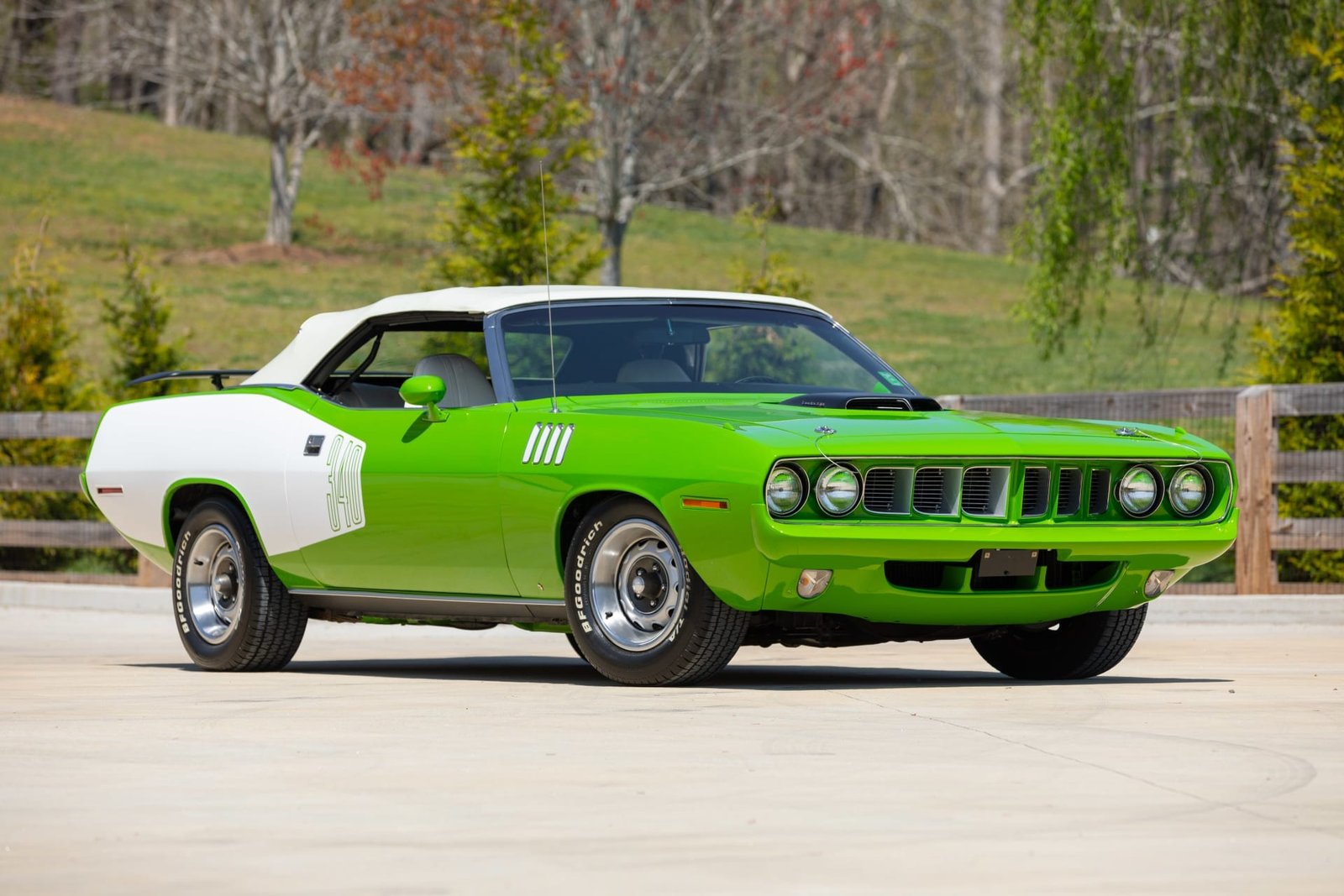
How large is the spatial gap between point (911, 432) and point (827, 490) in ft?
1.42

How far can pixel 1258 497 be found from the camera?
1384 cm

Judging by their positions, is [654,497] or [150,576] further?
[150,576]

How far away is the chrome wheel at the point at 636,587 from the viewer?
7.93 metres

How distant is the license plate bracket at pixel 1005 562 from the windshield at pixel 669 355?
136 cm

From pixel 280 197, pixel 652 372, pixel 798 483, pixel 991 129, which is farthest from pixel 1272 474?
pixel 991 129

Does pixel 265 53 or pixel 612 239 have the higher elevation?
pixel 265 53

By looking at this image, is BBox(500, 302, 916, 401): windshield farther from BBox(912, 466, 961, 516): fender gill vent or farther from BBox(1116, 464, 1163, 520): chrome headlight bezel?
BBox(1116, 464, 1163, 520): chrome headlight bezel

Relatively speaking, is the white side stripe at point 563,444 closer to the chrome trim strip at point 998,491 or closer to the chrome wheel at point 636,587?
the chrome wheel at point 636,587

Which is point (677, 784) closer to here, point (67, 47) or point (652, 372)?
point (652, 372)

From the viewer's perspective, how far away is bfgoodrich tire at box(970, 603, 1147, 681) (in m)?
8.80

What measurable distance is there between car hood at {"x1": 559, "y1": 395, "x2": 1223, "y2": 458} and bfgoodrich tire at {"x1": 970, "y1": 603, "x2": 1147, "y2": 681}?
2.54ft

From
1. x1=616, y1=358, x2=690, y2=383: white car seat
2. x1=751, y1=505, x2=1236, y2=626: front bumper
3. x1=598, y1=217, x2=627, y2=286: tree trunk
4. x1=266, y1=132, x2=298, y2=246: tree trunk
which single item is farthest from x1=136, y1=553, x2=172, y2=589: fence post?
x1=266, y1=132, x2=298, y2=246: tree trunk

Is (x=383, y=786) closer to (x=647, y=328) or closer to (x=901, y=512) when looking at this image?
(x=901, y=512)

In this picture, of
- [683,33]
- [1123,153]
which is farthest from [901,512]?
[683,33]
